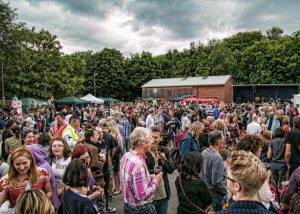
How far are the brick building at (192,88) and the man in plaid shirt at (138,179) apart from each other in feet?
159

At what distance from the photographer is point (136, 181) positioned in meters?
3.49

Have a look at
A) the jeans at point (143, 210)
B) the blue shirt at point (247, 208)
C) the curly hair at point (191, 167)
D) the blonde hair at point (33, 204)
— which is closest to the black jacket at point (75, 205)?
the blonde hair at point (33, 204)

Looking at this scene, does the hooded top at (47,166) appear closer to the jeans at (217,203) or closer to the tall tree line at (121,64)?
the jeans at (217,203)

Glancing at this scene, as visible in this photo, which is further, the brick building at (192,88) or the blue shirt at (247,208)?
the brick building at (192,88)

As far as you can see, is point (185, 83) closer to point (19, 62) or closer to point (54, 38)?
point (54, 38)

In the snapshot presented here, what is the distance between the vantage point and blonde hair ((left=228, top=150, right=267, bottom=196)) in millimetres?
2090

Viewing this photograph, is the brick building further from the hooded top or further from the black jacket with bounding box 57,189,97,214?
the black jacket with bounding box 57,189,97,214

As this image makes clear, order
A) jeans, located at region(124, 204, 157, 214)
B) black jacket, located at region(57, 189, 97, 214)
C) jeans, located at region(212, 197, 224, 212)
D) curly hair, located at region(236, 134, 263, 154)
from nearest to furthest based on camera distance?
1. black jacket, located at region(57, 189, 97, 214)
2. jeans, located at region(124, 204, 157, 214)
3. curly hair, located at region(236, 134, 263, 154)
4. jeans, located at region(212, 197, 224, 212)

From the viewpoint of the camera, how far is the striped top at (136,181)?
3.50m

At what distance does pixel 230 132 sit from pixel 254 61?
163 ft

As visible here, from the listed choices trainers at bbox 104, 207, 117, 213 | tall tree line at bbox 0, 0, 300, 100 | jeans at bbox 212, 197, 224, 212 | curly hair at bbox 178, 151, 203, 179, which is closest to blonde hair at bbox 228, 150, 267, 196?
curly hair at bbox 178, 151, 203, 179

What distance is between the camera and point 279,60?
51.6m

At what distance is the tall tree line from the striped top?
3385cm

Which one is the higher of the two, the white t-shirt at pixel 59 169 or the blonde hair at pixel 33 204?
the blonde hair at pixel 33 204
